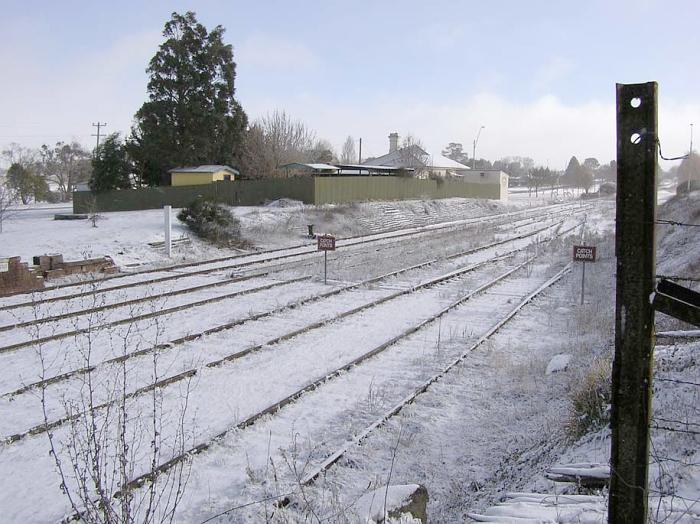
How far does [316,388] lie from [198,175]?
37961 mm

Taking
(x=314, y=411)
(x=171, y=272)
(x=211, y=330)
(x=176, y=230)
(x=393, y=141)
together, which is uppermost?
(x=393, y=141)

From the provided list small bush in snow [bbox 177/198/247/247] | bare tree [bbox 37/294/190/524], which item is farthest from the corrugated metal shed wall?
bare tree [bbox 37/294/190/524]

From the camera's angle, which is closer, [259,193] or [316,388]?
[316,388]

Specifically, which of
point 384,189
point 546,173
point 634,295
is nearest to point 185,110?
point 384,189

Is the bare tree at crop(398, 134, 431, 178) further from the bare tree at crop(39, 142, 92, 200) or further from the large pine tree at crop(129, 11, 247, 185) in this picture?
the bare tree at crop(39, 142, 92, 200)

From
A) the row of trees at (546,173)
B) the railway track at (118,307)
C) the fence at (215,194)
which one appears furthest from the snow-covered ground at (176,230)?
the row of trees at (546,173)

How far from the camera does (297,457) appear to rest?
665 cm

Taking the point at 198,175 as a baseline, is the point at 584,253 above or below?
below

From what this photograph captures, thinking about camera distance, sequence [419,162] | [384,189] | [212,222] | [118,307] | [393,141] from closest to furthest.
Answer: [118,307] → [212,222] → [384,189] → [419,162] → [393,141]

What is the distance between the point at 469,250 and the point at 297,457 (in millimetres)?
20160

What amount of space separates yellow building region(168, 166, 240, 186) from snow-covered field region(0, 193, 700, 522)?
977 inches

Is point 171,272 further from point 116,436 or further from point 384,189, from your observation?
point 384,189

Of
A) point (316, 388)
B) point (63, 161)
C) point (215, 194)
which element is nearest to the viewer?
point (316, 388)

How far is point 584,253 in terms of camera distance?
49.3 feet
